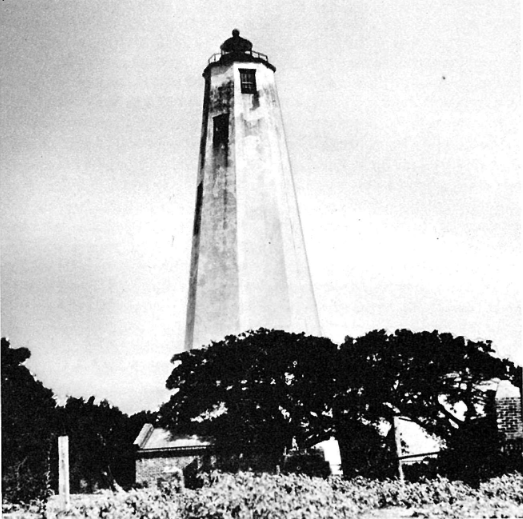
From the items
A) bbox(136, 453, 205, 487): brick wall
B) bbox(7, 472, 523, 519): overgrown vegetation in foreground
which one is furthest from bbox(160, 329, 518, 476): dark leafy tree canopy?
bbox(7, 472, 523, 519): overgrown vegetation in foreground

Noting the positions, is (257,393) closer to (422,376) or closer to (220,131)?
(422,376)

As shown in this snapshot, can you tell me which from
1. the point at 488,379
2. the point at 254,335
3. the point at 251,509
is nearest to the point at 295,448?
the point at 254,335

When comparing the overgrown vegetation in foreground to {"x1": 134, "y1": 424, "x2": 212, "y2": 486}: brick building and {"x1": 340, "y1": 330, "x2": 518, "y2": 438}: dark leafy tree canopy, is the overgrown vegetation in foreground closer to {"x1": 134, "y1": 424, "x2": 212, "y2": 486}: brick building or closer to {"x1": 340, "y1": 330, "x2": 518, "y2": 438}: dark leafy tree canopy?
{"x1": 340, "y1": 330, "x2": 518, "y2": 438}: dark leafy tree canopy

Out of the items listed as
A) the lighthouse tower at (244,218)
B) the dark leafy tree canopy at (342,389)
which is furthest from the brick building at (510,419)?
the lighthouse tower at (244,218)

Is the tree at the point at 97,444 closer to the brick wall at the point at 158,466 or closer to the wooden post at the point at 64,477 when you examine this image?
the brick wall at the point at 158,466

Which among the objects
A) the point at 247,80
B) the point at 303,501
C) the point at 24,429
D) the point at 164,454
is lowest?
the point at 303,501

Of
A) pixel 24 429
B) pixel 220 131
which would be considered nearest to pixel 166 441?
pixel 24 429
